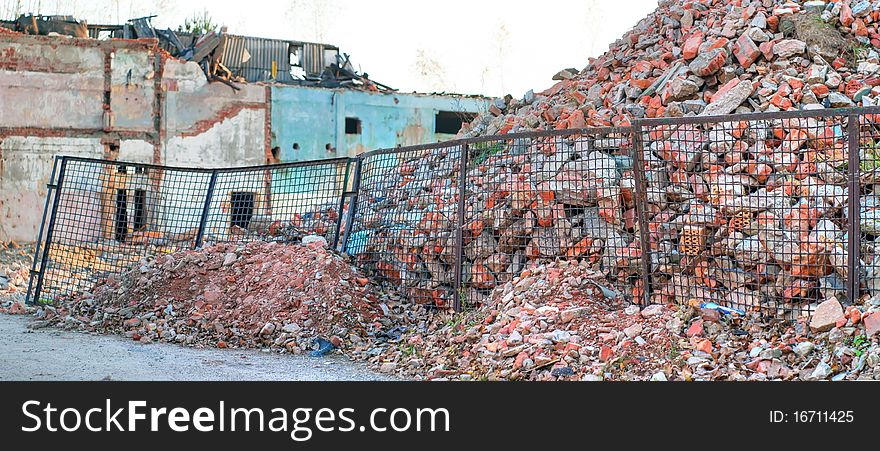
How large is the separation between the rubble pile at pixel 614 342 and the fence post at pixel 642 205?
0.31 metres

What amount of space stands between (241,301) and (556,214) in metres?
3.64

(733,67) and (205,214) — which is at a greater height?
(733,67)

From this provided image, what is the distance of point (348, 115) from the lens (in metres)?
30.3

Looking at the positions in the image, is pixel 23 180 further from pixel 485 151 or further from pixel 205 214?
pixel 485 151

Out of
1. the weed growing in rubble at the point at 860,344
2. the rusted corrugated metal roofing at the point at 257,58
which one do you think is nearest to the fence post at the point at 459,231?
the weed growing in rubble at the point at 860,344

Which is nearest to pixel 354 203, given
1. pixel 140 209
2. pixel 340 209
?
pixel 340 209

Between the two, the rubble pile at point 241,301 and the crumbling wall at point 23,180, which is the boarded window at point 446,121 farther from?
the rubble pile at point 241,301

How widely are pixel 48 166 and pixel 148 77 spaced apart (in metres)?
3.81

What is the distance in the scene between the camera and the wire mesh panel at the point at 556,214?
8.70 meters

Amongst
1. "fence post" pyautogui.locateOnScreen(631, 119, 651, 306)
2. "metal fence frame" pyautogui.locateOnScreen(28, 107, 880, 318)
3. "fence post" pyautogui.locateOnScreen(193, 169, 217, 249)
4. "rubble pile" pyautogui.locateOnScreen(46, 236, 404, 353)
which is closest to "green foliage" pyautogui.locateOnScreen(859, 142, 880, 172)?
"metal fence frame" pyautogui.locateOnScreen(28, 107, 880, 318)

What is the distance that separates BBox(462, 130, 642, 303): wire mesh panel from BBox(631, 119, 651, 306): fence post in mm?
175

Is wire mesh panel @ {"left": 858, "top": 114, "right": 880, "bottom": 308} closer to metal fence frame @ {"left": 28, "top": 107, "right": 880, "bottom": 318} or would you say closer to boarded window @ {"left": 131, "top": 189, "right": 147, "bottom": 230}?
metal fence frame @ {"left": 28, "top": 107, "right": 880, "bottom": 318}

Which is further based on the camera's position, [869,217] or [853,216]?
[869,217]

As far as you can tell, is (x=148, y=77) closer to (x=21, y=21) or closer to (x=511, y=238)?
(x=21, y=21)
